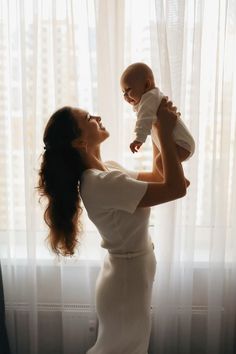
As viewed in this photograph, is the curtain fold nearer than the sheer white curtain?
No

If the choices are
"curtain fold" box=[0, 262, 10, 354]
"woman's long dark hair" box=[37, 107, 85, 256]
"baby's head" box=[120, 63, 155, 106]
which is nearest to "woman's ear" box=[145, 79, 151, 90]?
"baby's head" box=[120, 63, 155, 106]

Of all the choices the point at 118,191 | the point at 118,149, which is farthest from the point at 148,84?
the point at 118,149

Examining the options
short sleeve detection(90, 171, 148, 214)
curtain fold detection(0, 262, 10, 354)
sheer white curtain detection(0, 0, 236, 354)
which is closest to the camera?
short sleeve detection(90, 171, 148, 214)

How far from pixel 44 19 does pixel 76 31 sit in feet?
0.43

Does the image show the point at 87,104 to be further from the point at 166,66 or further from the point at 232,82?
the point at 232,82

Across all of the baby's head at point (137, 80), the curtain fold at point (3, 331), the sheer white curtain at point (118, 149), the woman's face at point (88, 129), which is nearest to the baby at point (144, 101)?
the baby's head at point (137, 80)

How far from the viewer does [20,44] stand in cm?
148

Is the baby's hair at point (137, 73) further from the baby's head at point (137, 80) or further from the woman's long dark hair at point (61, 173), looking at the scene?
the woman's long dark hair at point (61, 173)

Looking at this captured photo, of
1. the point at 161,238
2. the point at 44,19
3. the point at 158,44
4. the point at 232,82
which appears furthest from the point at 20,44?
the point at 161,238


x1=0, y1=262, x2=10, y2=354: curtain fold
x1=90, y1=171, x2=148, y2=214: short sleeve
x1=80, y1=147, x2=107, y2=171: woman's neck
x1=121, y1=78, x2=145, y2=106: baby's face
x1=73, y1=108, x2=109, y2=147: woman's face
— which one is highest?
x1=121, y1=78, x2=145, y2=106: baby's face

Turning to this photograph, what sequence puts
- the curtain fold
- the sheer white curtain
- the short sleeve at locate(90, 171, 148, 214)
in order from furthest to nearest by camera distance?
the curtain fold
the sheer white curtain
the short sleeve at locate(90, 171, 148, 214)

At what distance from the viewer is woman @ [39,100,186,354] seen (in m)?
1.08

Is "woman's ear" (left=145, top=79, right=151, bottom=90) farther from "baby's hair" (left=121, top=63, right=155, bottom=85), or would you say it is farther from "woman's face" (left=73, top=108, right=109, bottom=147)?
"woman's face" (left=73, top=108, right=109, bottom=147)

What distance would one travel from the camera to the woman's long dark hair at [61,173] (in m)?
1.11
